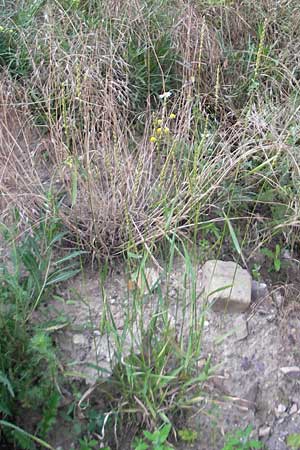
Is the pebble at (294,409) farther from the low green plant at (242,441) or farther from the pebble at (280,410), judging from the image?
A: the low green plant at (242,441)

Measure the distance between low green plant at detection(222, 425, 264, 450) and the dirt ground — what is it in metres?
0.05

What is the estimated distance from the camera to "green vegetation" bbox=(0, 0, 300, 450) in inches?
83.6

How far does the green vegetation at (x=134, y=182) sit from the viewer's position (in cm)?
212

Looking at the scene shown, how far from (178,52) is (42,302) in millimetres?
1459

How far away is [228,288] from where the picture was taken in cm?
244

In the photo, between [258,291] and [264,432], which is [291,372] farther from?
[258,291]

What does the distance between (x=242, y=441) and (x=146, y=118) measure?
1.49 meters

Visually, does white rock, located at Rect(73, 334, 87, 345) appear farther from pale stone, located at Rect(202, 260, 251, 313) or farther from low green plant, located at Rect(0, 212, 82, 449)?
pale stone, located at Rect(202, 260, 251, 313)

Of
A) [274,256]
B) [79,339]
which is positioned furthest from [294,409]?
[79,339]

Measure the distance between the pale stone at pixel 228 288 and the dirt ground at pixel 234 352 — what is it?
0.12 feet

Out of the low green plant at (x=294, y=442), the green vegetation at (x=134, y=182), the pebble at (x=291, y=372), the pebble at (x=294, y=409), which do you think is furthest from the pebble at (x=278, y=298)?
the low green plant at (x=294, y=442)

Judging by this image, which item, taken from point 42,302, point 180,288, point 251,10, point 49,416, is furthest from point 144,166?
point 251,10

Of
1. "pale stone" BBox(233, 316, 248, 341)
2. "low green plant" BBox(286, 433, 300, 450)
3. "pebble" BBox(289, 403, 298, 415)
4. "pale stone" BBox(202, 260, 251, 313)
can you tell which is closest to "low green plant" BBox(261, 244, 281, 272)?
"pale stone" BBox(202, 260, 251, 313)

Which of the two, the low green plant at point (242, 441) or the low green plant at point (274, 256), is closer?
the low green plant at point (242, 441)
